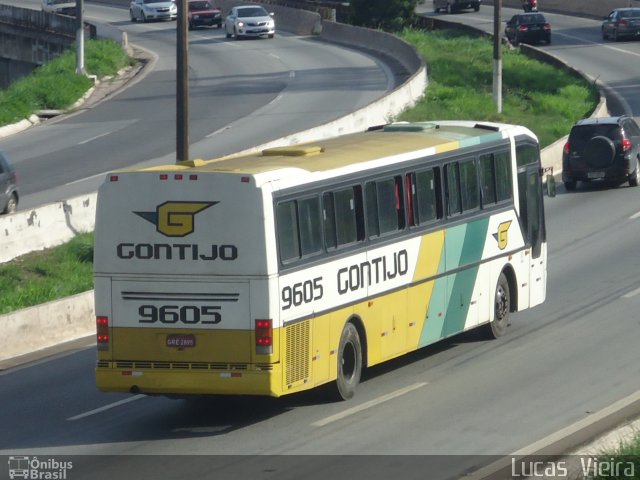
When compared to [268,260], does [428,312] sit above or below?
below

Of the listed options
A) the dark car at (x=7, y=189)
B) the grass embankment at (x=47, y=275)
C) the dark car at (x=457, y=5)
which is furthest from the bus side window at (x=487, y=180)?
the dark car at (x=457, y=5)

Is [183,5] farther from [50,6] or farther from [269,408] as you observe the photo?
[50,6]

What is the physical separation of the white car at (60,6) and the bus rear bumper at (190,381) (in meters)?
65.5

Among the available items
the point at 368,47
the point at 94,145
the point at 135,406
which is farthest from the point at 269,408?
the point at 368,47

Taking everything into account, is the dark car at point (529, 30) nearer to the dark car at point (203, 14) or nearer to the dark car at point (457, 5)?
the dark car at point (457, 5)

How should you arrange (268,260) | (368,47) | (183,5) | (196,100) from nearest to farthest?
(268,260), (183,5), (196,100), (368,47)

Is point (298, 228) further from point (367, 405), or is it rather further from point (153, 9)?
point (153, 9)

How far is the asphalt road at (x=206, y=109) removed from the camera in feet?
125

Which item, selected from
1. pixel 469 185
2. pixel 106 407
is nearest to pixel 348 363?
pixel 106 407

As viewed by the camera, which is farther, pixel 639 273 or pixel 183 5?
pixel 183 5

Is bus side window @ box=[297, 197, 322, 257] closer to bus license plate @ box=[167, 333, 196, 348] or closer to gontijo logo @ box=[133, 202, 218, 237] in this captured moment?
gontijo logo @ box=[133, 202, 218, 237]

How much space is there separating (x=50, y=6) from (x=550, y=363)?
66.2 meters

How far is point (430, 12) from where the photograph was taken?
8494cm

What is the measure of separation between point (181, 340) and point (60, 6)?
67.5 metres
